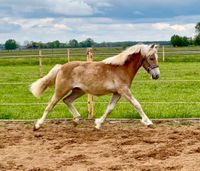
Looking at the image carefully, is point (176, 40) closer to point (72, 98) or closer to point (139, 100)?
point (139, 100)

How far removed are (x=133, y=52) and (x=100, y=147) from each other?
2141mm

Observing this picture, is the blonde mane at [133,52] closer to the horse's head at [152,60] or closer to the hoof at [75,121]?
the horse's head at [152,60]

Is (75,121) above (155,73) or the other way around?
the other way around

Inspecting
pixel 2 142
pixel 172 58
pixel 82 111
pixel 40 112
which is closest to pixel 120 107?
pixel 82 111

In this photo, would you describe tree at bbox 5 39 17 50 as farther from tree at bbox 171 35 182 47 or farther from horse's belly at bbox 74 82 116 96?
horse's belly at bbox 74 82 116 96

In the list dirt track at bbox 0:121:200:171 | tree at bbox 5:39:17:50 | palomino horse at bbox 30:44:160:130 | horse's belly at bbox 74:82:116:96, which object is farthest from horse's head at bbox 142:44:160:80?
tree at bbox 5:39:17:50

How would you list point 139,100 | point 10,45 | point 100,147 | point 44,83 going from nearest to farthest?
point 100,147
point 44,83
point 139,100
point 10,45

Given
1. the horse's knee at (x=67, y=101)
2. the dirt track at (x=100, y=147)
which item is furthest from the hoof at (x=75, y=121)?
the horse's knee at (x=67, y=101)

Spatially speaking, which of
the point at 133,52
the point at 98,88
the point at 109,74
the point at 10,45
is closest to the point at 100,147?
the point at 98,88

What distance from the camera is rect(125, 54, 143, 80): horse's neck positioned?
8.13 metres

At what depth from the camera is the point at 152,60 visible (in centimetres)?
800

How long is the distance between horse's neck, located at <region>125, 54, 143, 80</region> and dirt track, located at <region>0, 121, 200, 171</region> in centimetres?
97

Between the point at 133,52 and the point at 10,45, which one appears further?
the point at 10,45

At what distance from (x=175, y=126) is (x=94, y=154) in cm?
265
